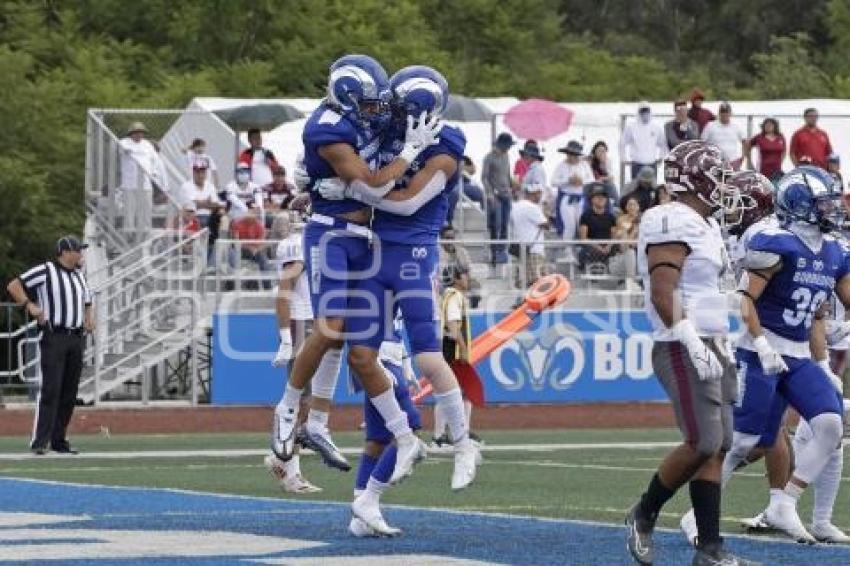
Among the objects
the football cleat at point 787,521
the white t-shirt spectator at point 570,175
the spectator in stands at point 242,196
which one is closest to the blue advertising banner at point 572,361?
the white t-shirt spectator at point 570,175

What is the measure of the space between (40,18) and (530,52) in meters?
12.6

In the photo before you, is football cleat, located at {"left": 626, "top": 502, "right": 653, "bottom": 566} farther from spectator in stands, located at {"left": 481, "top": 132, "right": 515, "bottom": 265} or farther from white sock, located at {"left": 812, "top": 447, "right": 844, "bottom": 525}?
spectator in stands, located at {"left": 481, "top": 132, "right": 515, "bottom": 265}

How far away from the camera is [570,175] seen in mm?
26969

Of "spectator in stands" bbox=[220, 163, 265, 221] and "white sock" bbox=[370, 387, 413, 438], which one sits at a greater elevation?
"spectator in stands" bbox=[220, 163, 265, 221]

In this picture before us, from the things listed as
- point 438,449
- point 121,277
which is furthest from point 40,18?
point 438,449

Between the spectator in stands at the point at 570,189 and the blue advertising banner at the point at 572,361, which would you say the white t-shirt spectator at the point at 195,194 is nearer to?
the blue advertising banner at the point at 572,361

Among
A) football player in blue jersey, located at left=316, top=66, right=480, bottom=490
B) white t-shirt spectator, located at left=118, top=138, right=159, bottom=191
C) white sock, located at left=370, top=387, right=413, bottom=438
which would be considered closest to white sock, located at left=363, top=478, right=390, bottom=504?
white sock, located at left=370, top=387, right=413, bottom=438

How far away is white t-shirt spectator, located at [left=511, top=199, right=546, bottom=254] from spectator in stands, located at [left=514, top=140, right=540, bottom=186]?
96 cm

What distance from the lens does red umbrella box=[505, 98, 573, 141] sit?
29.0 metres

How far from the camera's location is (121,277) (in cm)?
2447

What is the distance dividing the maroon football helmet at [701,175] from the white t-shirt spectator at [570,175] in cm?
1683

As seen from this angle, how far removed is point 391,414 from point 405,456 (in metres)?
0.21

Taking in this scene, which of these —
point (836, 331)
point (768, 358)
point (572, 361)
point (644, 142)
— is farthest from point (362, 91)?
point (644, 142)

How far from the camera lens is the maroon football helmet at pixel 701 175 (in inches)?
391
